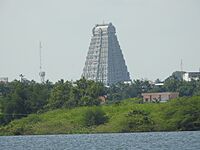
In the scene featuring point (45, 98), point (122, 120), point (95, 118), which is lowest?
point (122, 120)

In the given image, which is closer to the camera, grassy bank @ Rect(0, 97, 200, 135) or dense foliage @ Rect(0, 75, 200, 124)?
grassy bank @ Rect(0, 97, 200, 135)

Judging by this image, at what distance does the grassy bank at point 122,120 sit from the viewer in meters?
83.2

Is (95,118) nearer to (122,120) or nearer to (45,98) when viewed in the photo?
(122,120)

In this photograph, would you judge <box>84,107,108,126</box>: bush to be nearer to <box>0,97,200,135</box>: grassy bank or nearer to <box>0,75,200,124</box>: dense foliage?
<box>0,97,200,135</box>: grassy bank

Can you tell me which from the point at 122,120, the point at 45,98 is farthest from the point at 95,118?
the point at 45,98

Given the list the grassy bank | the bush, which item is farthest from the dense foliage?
the bush

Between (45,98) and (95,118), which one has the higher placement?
(45,98)

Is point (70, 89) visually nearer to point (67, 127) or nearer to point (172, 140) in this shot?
point (67, 127)

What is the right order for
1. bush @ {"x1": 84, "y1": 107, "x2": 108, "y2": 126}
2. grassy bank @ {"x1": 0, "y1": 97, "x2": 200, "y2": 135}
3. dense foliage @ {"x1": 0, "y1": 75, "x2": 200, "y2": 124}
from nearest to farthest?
grassy bank @ {"x1": 0, "y1": 97, "x2": 200, "y2": 135} → bush @ {"x1": 84, "y1": 107, "x2": 108, "y2": 126} → dense foliage @ {"x1": 0, "y1": 75, "x2": 200, "y2": 124}

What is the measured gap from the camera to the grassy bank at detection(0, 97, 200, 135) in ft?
273

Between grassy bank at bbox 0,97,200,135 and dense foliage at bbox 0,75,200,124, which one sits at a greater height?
dense foliage at bbox 0,75,200,124

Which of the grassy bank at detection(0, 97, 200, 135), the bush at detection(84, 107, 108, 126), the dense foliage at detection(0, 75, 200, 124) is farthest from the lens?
the dense foliage at detection(0, 75, 200, 124)

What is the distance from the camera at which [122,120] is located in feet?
281

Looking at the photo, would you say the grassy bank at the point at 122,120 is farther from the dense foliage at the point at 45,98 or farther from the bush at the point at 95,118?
the dense foliage at the point at 45,98
